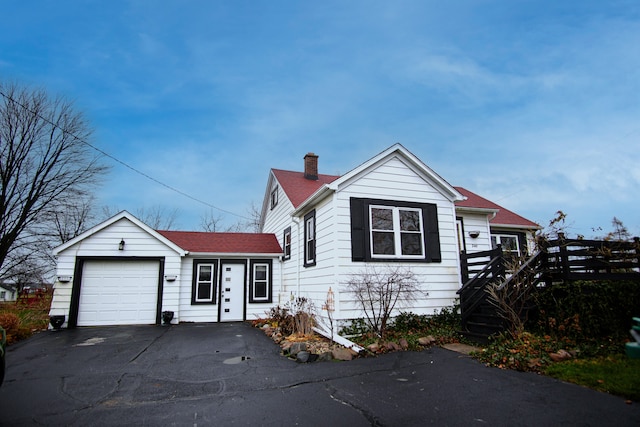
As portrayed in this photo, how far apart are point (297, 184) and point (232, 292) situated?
511 centimetres

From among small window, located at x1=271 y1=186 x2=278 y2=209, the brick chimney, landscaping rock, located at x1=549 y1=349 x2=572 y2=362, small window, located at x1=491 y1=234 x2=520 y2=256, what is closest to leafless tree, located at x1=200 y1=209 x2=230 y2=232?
small window, located at x1=271 y1=186 x2=278 y2=209

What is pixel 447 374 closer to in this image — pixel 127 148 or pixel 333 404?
pixel 333 404

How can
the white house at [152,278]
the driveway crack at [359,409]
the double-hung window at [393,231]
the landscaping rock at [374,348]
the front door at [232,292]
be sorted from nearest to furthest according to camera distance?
1. the driveway crack at [359,409]
2. the landscaping rock at [374,348]
3. the double-hung window at [393,231]
4. the white house at [152,278]
5. the front door at [232,292]

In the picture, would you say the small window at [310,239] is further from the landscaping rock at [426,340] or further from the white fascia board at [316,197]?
the landscaping rock at [426,340]

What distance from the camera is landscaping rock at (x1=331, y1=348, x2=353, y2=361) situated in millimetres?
6891

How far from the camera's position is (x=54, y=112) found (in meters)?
17.1

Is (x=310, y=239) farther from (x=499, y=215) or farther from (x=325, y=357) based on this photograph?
(x=499, y=215)

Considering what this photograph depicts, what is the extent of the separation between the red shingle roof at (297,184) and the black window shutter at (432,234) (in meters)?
4.57

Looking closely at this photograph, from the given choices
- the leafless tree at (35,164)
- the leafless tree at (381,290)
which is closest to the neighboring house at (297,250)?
the leafless tree at (381,290)

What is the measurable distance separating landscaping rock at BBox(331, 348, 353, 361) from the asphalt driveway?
306 mm

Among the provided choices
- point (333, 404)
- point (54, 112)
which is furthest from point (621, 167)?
point (54, 112)

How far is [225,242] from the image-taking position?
47.9ft

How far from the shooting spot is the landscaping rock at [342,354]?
689 centimetres

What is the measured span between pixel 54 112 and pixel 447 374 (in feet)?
66.4
